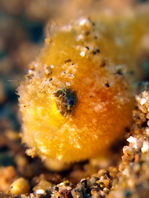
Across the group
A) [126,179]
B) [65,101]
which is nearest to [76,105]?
[65,101]

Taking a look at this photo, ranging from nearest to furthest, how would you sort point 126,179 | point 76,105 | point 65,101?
point 126,179
point 65,101
point 76,105

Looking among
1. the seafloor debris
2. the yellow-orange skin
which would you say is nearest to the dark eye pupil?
the yellow-orange skin

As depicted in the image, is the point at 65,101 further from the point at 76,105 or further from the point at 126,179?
the point at 126,179

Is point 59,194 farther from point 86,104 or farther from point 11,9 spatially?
point 11,9

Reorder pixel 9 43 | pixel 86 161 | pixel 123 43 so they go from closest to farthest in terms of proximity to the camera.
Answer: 1. pixel 86 161
2. pixel 123 43
3. pixel 9 43

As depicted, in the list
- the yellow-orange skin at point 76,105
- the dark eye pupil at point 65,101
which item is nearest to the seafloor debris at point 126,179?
the yellow-orange skin at point 76,105

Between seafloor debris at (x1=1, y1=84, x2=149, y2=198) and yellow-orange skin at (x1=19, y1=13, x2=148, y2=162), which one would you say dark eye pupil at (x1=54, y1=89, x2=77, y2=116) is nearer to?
yellow-orange skin at (x1=19, y1=13, x2=148, y2=162)

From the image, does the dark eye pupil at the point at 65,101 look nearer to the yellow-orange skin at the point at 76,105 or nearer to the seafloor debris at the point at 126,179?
the yellow-orange skin at the point at 76,105

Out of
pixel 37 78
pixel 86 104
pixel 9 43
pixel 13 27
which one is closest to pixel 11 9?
pixel 13 27
